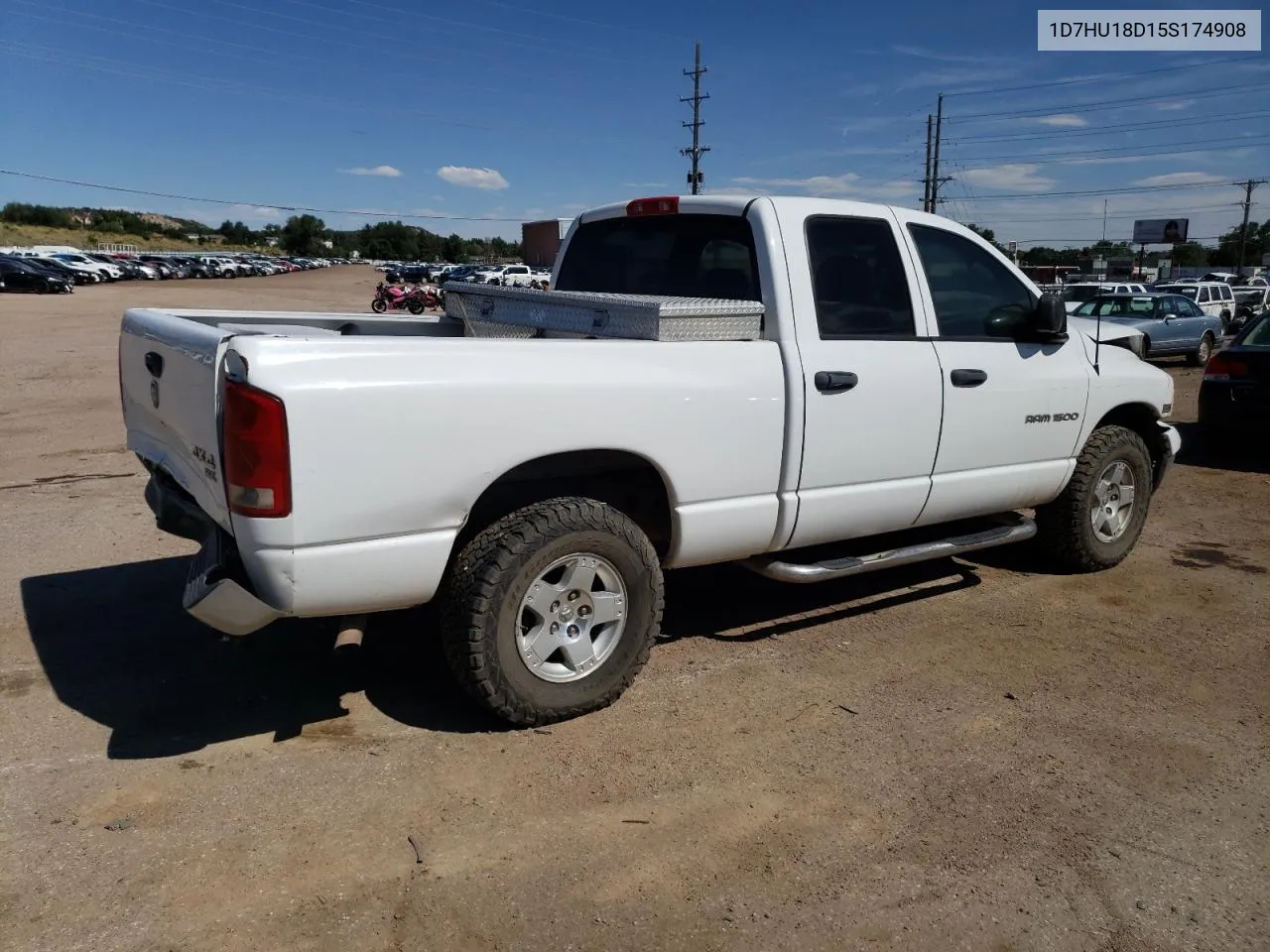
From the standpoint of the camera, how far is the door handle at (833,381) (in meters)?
4.17

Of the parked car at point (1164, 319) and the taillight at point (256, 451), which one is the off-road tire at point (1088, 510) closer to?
the taillight at point (256, 451)

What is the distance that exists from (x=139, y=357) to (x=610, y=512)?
2.03m

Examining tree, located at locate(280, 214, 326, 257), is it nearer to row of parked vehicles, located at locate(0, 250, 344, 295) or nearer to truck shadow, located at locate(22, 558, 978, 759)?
row of parked vehicles, located at locate(0, 250, 344, 295)

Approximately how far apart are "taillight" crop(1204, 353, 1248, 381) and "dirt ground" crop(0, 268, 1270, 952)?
478 cm

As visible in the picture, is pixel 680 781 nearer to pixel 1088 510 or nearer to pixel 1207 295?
pixel 1088 510

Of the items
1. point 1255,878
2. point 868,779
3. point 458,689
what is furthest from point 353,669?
point 1255,878

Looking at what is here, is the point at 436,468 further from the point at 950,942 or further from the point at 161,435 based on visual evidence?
the point at 950,942

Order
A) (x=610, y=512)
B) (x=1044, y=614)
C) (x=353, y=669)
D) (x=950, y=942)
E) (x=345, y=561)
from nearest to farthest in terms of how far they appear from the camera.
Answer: (x=950, y=942) < (x=345, y=561) < (x=610, y=512) < (x=353, y=669) < (x=1044, y=614)

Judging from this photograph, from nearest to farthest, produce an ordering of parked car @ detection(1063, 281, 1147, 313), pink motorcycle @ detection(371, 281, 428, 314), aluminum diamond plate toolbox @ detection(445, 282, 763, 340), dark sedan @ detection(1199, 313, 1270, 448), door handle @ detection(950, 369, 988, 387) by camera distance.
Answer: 1. aluminum diamond plate toolbox @ detection(445, 282, 763, 340)
2. door handle @ detection(950, 369, 988, 387)
3. dark sedan @ detection(1199, 313, 1270, 448)
4. parked car @ detection(1063, 281, 1147, 313)
5. pink motorcycle @ detection(371, 281, 428, 314)

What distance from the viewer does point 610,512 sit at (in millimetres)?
3754

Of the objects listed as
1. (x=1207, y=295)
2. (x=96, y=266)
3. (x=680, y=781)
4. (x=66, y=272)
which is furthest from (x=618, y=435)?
(x=96, y=266)

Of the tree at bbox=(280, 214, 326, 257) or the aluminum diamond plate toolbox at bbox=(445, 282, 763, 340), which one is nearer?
the aluminum diamond plate toolbox at bbox=(445, 282, 763, 340)

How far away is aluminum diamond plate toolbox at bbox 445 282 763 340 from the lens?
392cm

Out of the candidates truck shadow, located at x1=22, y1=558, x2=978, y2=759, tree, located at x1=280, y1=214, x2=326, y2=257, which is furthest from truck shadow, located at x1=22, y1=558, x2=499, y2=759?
tree, located at x1=280, y1=214, x2=326, y2=257
